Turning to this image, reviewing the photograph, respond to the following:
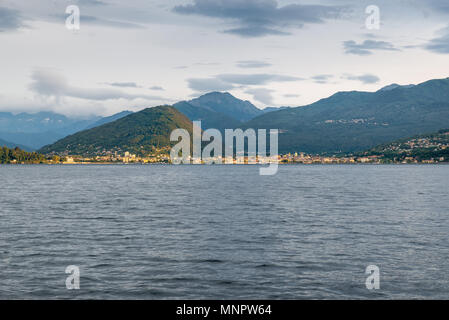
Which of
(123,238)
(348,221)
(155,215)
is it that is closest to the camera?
(123,238)

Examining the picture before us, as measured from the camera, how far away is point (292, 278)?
28.6 m

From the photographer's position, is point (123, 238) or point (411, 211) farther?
point (411, 211)

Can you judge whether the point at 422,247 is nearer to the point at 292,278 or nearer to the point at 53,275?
the point at 292,278

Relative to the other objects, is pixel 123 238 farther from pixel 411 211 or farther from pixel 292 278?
pixel 411 211

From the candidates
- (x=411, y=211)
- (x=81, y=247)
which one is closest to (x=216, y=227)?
(x=81, y=247)

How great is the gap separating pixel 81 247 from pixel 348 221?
33.1 meters
